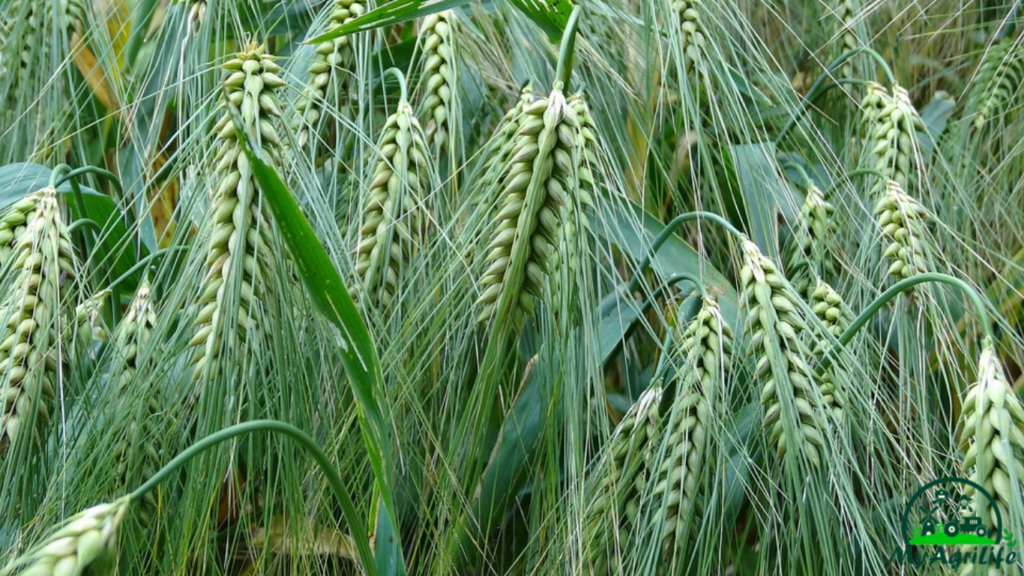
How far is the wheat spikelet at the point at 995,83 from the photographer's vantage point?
0.84 meters

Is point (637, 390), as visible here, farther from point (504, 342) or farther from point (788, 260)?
point (504, 342)

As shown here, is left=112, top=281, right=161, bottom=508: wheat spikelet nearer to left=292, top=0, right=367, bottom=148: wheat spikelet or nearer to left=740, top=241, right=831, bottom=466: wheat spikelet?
left=292, top=0, right=367, bottom=148: wheat spikelet

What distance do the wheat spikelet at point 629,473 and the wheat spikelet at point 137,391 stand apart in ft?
0.79

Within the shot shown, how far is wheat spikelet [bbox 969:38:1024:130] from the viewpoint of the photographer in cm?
84

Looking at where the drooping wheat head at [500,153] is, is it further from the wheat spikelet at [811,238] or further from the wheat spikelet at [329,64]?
the wheat spikelet at [811,238]

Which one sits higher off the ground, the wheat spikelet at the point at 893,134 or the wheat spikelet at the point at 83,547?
the wheat spikelet at the point at 83,547

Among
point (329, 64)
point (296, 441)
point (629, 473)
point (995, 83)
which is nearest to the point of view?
point (296, 441)

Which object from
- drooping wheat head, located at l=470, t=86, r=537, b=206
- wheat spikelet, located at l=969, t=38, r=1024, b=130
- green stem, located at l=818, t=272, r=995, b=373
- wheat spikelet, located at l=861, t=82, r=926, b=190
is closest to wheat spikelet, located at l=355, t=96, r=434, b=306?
drooping wheat head, located at l=470, t=86, r=537, b=206

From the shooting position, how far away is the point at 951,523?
18.8 inches

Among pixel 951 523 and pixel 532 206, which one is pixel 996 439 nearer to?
pixel 951 523

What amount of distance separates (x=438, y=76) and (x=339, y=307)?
28 cm

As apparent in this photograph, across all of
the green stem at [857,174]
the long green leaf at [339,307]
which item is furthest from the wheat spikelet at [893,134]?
the long green leaf at [339,307]

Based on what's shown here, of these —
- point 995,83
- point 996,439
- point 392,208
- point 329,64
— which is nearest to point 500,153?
point 392,208

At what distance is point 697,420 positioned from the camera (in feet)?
1.68
